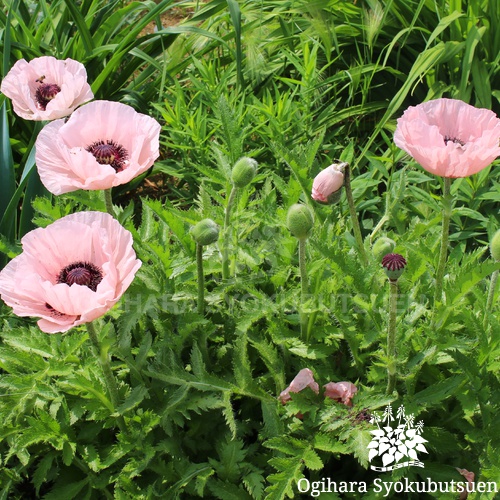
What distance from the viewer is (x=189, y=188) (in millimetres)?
2551

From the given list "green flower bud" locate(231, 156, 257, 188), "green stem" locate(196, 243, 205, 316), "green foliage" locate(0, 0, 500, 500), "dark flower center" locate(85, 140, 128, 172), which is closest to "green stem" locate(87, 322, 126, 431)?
"green foliage" locate(0, 0, 500, 500)

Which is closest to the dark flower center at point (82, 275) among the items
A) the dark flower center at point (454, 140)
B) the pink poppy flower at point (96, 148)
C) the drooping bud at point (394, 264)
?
the pink poppy flower at point (96, 148)

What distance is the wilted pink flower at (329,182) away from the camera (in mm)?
1409

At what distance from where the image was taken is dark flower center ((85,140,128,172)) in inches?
56.4

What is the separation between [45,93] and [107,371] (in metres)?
0.78

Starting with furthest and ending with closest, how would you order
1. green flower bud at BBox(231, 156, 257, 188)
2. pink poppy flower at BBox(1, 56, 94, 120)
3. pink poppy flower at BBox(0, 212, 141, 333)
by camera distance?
pink poppy flower at BBox(1, 56, 94, 120) → green flower bud at BBox(231, 156, 257, 188) → pink poppy flower at BBox(0, 212, 141, 333)

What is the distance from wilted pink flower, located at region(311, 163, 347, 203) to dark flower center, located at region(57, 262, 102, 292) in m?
0.48

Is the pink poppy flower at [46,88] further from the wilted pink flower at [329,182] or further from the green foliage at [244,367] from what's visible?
the wilted pink flower at [329,182]

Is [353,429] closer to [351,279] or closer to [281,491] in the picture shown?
[281,491]

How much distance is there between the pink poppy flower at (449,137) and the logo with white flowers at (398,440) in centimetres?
46

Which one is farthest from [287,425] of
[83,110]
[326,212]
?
[83,110]

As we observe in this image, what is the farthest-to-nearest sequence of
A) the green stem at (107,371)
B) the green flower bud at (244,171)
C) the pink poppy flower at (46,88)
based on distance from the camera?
the pink poppy flower at (46,88) < the green flower bud at (244,171) < the green stem at (107,371)

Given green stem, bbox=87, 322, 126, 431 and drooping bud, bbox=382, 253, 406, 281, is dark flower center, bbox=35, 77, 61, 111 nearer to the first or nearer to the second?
green stem, bbox=87, 322, 126, 431

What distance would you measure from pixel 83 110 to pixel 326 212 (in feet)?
2.18
